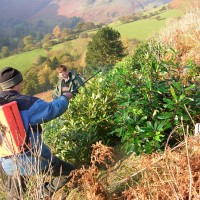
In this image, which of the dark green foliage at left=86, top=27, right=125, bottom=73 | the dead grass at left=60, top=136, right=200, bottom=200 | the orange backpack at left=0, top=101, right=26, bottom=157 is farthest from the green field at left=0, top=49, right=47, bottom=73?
the dead grass at left=60, top=136, right=200, bottom=200

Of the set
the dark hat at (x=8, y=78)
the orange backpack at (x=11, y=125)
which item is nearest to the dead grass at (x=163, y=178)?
the orange backpack at (x=11, y=125)

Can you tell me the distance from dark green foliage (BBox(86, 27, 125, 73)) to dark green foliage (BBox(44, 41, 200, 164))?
23871 millimetres

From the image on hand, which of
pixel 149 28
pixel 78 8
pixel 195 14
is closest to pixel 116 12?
pixel 78 8

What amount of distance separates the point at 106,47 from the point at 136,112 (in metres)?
25.7

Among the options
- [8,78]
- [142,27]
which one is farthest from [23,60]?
[8,78]

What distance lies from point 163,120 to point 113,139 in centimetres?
144

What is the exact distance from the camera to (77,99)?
475cm

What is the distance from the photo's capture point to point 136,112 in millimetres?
3453

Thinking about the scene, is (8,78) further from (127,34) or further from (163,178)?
(127,34)

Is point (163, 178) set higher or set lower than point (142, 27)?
higher

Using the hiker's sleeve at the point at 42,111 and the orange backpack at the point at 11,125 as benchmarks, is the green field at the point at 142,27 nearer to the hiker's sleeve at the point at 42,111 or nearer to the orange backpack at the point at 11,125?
the hiker's sleeve at the point at 42,111

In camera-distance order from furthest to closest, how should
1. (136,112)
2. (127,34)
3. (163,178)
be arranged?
(127,34) < (136,112) < (163,178)

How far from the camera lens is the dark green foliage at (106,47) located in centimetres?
2830

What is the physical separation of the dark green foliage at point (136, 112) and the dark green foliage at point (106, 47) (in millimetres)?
23871
